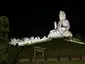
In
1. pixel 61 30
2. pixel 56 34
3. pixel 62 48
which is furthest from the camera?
pixel 61 30

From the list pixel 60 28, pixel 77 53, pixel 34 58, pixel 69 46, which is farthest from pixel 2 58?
pixel 60 28

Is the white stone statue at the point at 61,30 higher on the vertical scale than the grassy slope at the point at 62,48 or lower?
higher

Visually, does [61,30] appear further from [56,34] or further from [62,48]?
[62,48]

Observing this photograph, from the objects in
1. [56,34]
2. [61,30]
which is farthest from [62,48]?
[61,30]

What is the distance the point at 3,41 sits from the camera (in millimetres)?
5367

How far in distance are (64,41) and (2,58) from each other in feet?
13.4

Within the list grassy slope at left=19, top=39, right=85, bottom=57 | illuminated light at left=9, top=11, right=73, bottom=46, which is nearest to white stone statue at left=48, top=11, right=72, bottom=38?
illuminated light at left=9, top=11, right=73, bottom=46

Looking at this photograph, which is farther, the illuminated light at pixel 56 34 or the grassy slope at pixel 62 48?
the illuminated light at pixel 56 34

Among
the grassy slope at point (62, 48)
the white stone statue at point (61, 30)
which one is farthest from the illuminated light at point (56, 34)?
the grassy slope at point (62, 48)

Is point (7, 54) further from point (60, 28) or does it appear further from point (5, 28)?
point (60, 28)

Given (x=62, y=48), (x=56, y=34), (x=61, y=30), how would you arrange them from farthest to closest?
(x=61, y=30) < (x=56, y=34) < (x=62, y=48)

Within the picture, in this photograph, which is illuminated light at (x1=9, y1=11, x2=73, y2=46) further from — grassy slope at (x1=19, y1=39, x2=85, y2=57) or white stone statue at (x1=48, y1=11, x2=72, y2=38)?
grassy slope at (x1=19, y1=39, x2=85, y2=57)

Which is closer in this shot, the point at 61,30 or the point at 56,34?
the point at 56,34

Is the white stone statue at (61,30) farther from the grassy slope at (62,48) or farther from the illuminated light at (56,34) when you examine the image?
the grassy slope at (62,48)
